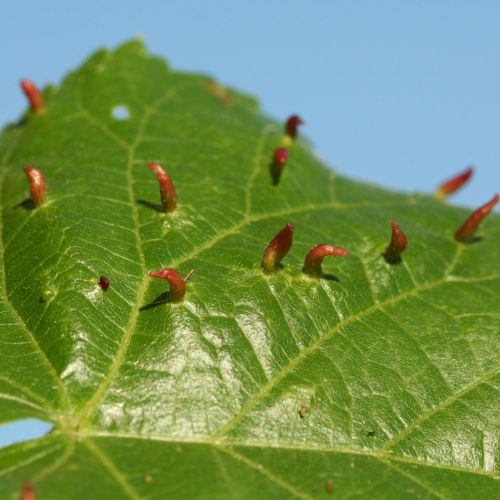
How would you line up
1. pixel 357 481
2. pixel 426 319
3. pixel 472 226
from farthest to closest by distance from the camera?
pixel 472 226 → pixel 426 319 → pixel 357 481

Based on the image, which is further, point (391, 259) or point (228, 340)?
point (391, 259)

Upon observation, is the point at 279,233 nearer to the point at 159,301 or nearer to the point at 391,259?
the point at 159,301

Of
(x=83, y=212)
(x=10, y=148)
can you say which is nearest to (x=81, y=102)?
(x=10, y=148)

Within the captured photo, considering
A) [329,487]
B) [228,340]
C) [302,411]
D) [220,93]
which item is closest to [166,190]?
[228,340]

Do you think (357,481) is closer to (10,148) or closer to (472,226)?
(472,226)

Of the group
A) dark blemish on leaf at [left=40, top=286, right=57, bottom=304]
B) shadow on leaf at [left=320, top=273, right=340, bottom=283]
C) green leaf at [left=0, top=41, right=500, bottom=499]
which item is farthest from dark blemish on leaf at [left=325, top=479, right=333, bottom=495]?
dark blemish on leaf at [left=40, top=286, right=57, bottom=304]

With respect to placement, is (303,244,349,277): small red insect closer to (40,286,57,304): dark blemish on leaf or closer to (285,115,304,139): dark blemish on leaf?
(40,286,57,304): dark blemish on leaf

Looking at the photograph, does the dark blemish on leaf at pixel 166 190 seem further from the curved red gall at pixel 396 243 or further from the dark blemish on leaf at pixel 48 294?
the curved red gall at pixel 396 243
